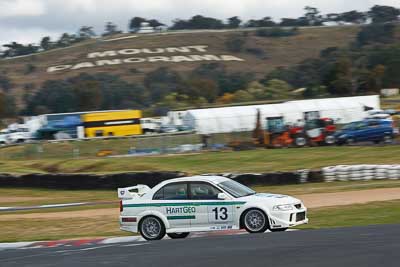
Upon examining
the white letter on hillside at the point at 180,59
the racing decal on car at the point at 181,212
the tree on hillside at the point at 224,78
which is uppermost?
the white letter on hillside at the point at 180,59

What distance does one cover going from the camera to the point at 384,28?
16038 centimetres

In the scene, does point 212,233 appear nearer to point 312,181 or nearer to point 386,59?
point 312,181

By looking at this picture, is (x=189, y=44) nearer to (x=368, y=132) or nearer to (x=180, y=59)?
(x=180, y=59)

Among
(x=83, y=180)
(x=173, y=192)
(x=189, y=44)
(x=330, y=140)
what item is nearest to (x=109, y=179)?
(x=83, y=180)

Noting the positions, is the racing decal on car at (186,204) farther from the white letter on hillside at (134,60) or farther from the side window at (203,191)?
the white letter on hillside at (134,60)

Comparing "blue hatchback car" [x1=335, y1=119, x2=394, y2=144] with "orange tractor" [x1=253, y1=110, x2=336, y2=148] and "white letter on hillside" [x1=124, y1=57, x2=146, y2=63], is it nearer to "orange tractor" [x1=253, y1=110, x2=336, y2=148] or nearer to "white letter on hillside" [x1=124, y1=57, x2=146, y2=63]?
"orange tractor" [x1=253, y1=110, x2=336, y2=148]

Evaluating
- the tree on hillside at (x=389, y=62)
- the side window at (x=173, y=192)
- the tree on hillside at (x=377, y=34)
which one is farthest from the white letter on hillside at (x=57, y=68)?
the side window at (x=173, y=192)

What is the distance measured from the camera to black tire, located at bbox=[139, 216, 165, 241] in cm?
1584

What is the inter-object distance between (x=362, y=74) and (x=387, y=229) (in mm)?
78356

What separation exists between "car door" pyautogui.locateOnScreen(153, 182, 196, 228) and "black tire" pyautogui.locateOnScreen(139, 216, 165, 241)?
23 cm

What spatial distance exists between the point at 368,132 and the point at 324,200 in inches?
818

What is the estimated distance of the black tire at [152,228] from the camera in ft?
52.0

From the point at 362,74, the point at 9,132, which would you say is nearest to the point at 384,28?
the point at 362,74

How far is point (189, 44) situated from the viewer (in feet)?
584
